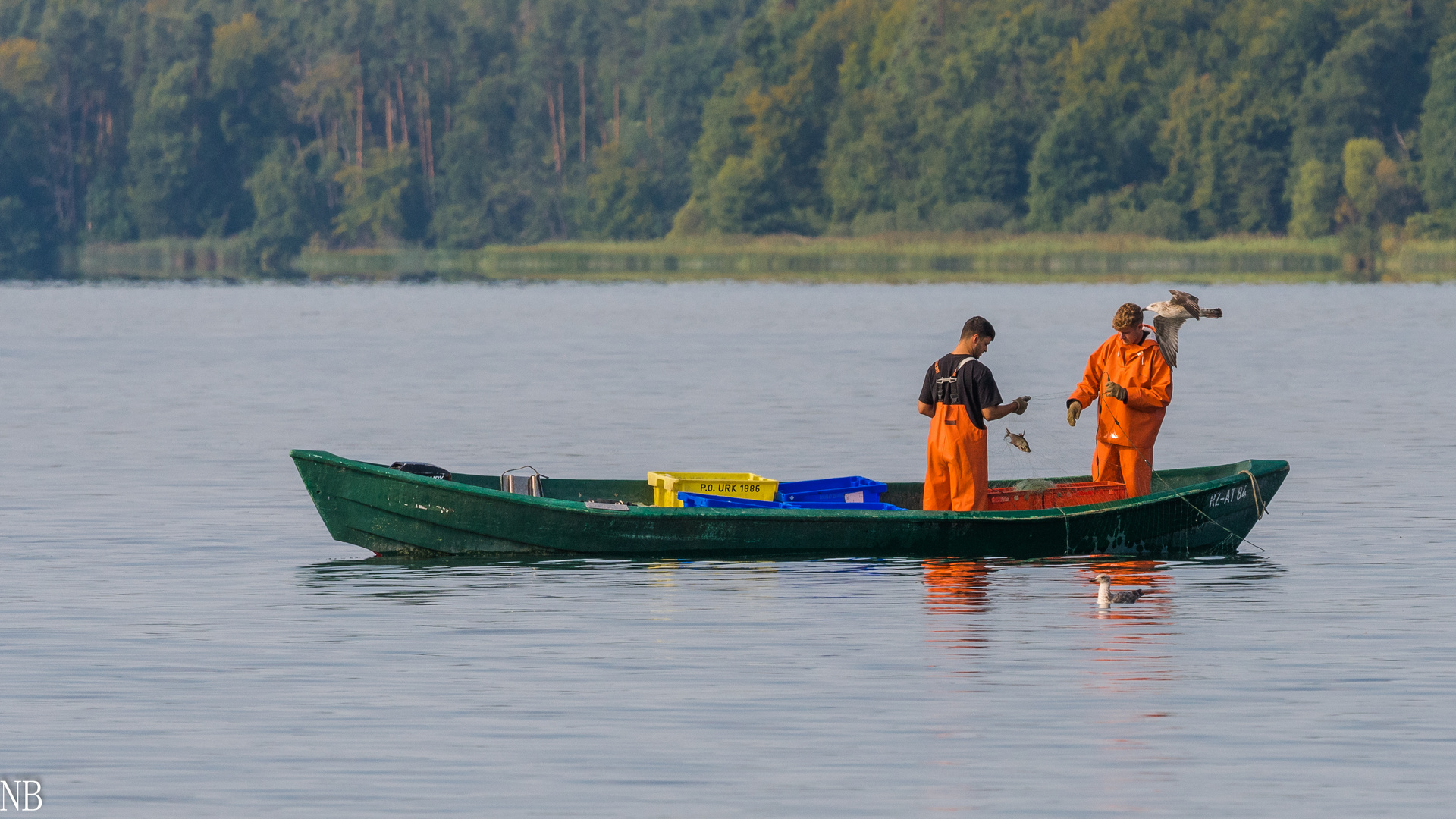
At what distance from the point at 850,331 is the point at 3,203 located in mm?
98956

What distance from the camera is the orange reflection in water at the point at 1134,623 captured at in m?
13.9

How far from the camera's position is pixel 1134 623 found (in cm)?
1559

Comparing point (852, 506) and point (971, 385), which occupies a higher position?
point (971, 385)

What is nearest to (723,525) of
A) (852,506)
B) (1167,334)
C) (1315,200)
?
(852,506)

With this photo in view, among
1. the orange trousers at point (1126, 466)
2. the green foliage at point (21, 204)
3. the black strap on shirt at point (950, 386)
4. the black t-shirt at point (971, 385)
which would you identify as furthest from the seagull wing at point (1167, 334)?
the green foliage at point (21, 204)

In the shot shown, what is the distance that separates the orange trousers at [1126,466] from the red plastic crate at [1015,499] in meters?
0.87

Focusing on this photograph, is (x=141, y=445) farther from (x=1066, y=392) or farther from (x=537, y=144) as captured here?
(x=537, y=144)

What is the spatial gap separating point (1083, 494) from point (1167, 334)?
1786 millimetres

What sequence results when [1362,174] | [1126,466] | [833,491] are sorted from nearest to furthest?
[1126,466] < [833,491] < [1362,174]

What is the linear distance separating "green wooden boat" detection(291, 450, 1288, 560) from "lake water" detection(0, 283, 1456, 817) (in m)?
0.25

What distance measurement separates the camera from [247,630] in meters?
15.8

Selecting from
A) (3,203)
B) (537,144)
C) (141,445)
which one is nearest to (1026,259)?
(537,144)

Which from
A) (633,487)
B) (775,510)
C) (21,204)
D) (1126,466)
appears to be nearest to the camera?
(775,510)

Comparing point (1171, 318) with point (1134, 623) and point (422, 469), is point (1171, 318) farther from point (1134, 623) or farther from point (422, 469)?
point (422, 469)
